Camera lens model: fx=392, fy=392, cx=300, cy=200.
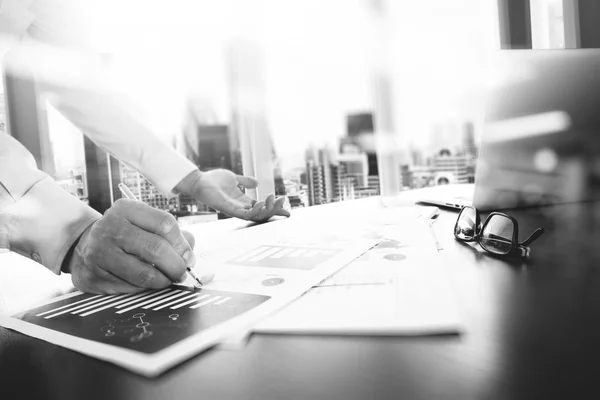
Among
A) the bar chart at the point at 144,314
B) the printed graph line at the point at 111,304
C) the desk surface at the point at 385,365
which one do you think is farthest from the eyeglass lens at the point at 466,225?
the printed graph line at the point at 111,304

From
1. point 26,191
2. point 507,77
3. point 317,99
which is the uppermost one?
point 317,99

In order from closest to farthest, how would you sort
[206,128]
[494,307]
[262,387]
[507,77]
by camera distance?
[262,387], [494,307], [507,77], [206,128]

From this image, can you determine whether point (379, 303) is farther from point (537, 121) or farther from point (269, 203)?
point (269, 203)

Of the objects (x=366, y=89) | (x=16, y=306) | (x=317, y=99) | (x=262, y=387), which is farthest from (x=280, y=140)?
(x=262, y=387)

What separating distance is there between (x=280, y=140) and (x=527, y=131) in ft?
7.70

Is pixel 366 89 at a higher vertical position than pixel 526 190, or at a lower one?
higher

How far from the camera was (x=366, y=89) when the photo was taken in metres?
3.12

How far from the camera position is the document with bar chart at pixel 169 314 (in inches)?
12.7

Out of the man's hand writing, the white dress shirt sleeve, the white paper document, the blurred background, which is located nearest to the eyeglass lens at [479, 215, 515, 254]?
the white paper document

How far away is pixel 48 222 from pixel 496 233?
2.32 ft

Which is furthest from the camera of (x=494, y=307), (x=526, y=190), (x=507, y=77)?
(x=526, y=190)

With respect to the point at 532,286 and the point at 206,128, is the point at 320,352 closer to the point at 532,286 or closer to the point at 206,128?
the point at 532,286

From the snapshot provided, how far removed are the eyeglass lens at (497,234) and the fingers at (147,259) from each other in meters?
0.48

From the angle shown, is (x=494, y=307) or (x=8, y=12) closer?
(x=494, y=307)
